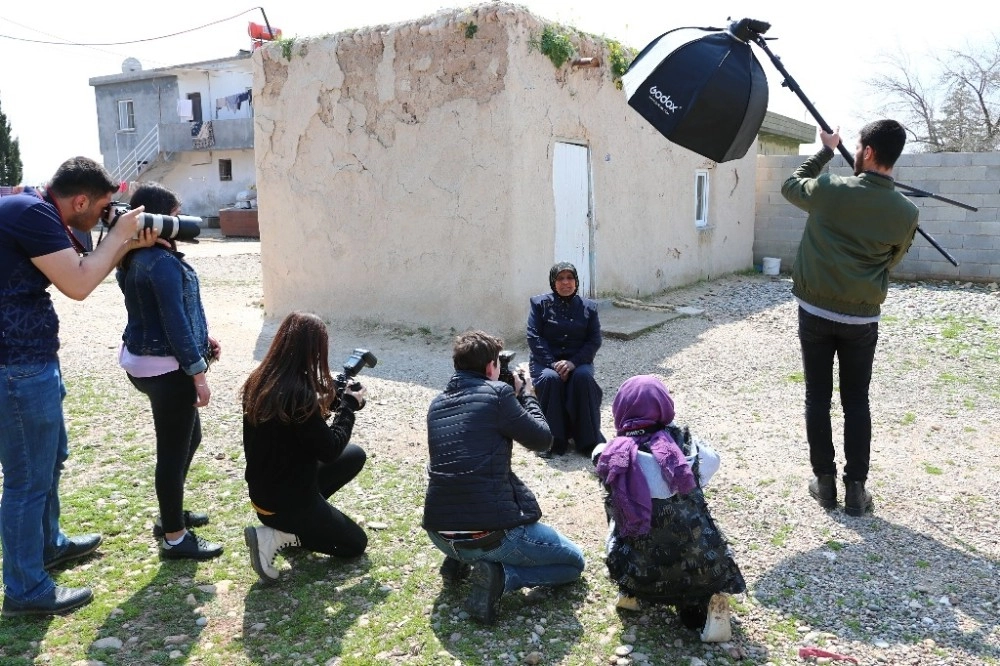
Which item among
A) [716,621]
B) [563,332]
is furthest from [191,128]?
[716,621]

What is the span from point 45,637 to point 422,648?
148 centimetres

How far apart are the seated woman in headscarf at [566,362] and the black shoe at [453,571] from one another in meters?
1.78

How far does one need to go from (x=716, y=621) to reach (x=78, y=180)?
9.89ft

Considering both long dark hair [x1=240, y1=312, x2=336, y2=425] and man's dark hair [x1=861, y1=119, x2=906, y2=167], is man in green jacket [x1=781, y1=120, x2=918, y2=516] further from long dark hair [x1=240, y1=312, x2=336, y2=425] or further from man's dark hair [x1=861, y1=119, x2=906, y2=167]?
long dark hair [x1=240, y1=312, x2=336, y2=425]

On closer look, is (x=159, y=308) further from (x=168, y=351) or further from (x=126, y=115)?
(x=126, y=115)

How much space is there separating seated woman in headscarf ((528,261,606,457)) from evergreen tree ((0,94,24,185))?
3009 centimetres

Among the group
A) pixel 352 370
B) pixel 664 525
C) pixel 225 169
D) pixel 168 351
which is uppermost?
pixel 225 169

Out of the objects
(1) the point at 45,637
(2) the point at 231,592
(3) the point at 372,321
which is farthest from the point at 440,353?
(1) the point at 45,637

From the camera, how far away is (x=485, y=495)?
10.3 feet

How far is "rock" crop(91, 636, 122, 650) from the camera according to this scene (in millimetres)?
2965

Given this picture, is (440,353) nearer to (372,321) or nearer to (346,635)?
(372,321)

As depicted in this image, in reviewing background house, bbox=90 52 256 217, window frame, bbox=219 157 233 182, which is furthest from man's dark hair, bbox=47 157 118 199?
window frame, bbox=219 157 233 182

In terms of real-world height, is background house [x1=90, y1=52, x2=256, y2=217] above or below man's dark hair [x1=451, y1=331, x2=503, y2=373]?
above

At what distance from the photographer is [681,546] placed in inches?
115
